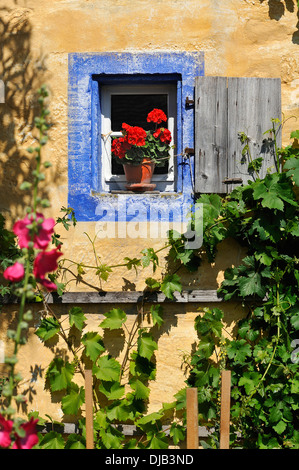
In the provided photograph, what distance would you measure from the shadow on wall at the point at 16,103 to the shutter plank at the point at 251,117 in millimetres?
1342

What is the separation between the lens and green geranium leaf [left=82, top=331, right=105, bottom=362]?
14.5ft

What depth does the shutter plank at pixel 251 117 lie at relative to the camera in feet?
15.0

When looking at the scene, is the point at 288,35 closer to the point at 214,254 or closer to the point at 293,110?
the point at 293,110

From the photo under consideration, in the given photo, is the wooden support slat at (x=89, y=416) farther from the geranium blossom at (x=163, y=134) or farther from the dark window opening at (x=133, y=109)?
the geranium blossom at (x=163, y=134)

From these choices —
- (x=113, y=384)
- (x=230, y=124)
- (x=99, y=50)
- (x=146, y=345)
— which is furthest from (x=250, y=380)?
(x=99, y=50)

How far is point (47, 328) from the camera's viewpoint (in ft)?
14.7

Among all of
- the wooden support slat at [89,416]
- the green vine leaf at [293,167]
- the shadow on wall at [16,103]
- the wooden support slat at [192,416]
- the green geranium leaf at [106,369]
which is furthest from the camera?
the shadow on wall at [16,103]

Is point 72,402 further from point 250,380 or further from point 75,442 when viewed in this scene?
point 250,380

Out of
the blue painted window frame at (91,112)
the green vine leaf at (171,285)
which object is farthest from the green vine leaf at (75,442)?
the blue painted window frame at (91,112)

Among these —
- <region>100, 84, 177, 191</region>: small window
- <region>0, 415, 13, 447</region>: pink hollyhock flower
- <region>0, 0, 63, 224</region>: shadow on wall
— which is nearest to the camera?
<region>0, 415, 13, 447</region>: pink hollyhock flower

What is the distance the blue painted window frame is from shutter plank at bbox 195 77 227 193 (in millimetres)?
72

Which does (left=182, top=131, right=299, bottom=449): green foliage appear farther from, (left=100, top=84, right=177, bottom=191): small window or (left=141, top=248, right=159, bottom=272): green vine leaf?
(left=100, top=84, right=177, bottom=191): small window

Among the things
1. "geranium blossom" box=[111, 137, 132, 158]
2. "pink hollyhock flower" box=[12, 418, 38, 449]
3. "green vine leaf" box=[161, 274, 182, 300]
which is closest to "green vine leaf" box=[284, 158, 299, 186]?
"green vine leaf" box=[161, 274, 182, 300]

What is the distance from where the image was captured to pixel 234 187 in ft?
14.9
